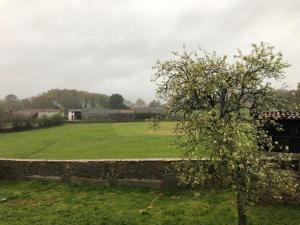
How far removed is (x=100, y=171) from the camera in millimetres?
21562

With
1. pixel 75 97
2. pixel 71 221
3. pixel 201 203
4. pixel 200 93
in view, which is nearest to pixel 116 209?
pixel 71 221

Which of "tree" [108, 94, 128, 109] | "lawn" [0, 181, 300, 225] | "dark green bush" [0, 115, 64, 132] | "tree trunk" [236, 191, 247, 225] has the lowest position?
"lawn" [0, 181, 300, 225]

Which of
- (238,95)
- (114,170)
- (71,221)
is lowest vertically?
(71,221)

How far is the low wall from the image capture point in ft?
67.3

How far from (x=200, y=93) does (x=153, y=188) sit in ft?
26.8

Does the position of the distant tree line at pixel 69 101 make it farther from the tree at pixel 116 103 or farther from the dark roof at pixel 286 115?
the dark roof at pixel 286 115

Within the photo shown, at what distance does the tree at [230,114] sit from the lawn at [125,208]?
7.83 ft

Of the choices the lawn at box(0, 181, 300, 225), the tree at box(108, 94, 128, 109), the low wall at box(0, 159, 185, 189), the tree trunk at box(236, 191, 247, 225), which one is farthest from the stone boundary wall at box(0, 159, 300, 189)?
the tree at box(108, 94, 128, 109)

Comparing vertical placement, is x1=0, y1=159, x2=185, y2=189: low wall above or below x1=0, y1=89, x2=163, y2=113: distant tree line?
below

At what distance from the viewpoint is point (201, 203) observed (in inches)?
700

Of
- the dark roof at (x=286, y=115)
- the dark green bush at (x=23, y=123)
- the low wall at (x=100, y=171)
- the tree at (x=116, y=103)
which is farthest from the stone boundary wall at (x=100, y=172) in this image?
the tree at (x=116, y=103)

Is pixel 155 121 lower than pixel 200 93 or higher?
lower

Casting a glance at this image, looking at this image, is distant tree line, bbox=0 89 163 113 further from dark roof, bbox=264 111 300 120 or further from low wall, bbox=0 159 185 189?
dark roof, bbox=264 111 300 120

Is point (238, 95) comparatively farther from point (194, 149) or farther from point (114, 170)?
point (114, 170)
